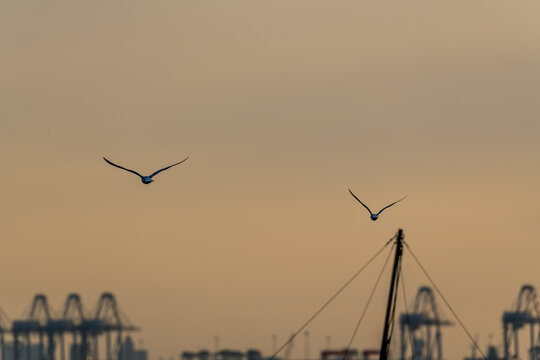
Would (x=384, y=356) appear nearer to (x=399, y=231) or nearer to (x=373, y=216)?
(x=399, y=231)

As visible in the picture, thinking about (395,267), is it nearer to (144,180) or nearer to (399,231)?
(399,231)

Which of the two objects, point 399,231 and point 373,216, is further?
point 373,216

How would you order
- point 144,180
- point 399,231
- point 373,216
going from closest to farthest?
point 399,231
point 144,180
point 373,216

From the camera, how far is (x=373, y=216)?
525 ft

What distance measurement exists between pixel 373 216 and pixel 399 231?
857 inches

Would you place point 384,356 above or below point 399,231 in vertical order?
below

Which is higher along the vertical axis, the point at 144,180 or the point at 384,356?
the point at 144,180

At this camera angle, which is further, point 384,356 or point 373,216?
point 373,216

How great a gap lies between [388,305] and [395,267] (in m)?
3.20

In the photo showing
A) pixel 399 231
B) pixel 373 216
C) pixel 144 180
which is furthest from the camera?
pixel 373 216

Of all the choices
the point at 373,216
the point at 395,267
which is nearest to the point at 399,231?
the point at 395,267

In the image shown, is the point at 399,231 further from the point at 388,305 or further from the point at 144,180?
the point at 144,180

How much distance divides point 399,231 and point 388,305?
667 centimetres

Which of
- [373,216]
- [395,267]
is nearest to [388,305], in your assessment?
[395,267]
